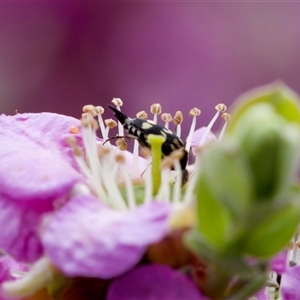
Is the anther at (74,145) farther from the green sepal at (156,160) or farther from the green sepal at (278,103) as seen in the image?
the green sepal at (278,103)

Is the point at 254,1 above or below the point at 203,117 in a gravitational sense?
above

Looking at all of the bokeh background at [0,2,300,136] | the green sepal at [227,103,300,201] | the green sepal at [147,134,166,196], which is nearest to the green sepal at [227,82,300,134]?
the green sepal at [227,103,300,201]

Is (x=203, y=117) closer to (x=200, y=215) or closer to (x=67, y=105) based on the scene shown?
(x=67, y=105)

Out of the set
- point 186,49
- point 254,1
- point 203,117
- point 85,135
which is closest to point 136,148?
point 85,135

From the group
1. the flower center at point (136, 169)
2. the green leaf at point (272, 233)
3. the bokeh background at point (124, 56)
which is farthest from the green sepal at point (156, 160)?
the bokeh background at point (124, 56)

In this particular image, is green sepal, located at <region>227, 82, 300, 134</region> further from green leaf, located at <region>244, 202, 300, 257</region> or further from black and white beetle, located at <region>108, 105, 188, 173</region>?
black and white beetle, located at <region>108, 105, 188, 173</region>
